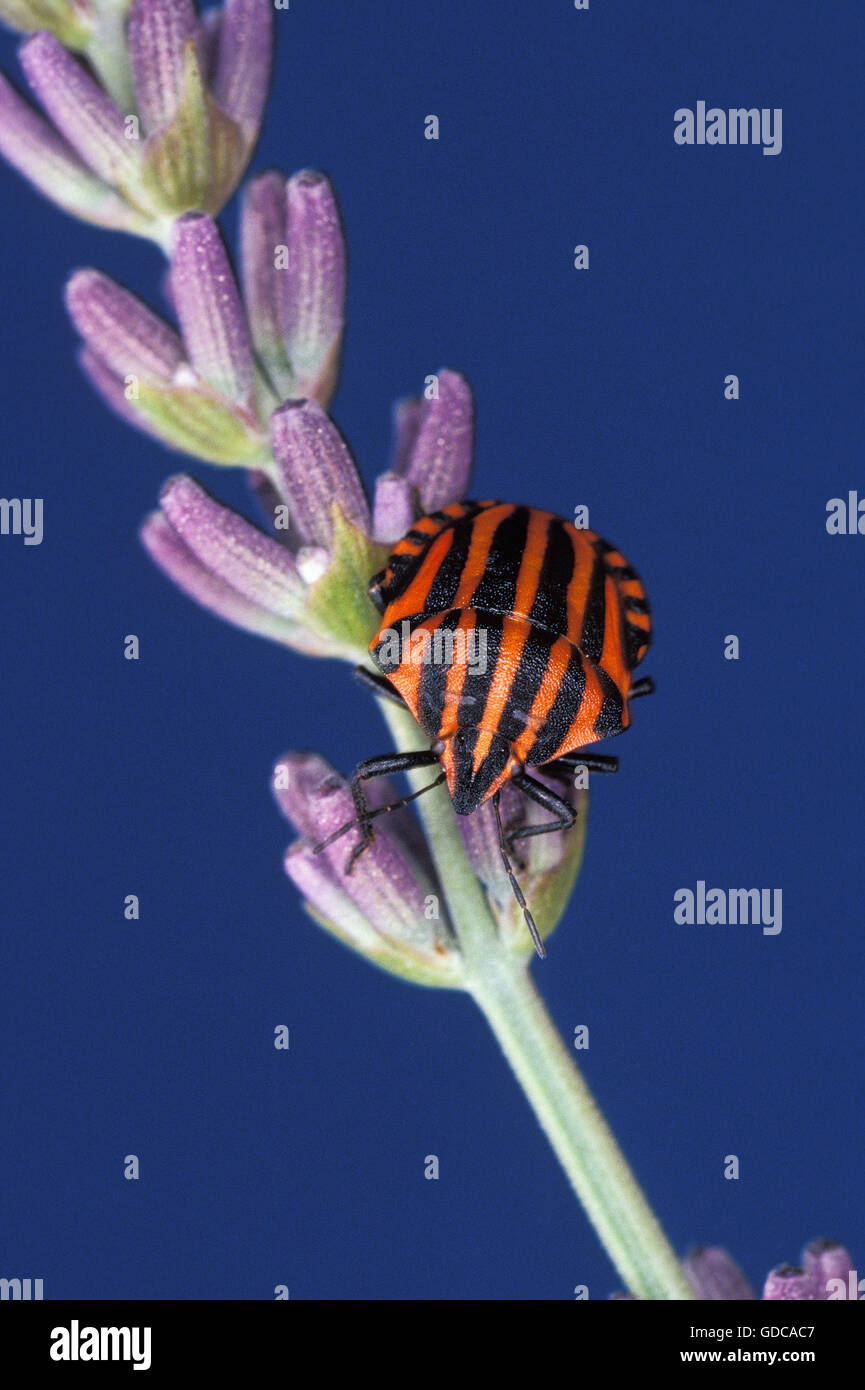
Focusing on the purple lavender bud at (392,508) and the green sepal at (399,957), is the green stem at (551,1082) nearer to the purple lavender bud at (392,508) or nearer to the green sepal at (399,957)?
the green sepal at (399,957)

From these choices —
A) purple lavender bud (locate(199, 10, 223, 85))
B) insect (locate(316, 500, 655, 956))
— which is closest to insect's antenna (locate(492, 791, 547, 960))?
insect (locate(316, 500, 655, 956))

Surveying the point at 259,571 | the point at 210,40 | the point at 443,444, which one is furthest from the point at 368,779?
the point at 210,40

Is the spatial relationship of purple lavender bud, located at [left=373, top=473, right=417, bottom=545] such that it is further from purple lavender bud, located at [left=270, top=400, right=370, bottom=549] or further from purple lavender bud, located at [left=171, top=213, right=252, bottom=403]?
purple lavender bud, located at [left=171, top=213, right=252, bottom=403]

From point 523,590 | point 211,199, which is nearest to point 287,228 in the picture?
point 211,199

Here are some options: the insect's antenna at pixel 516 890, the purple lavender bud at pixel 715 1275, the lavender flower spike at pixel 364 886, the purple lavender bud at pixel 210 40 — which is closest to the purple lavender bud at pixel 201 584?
the lavender flower spike at pixel 364 886

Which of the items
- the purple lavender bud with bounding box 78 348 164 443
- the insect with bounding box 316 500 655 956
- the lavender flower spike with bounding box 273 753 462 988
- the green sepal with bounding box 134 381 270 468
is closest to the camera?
the insect with bounding box 316 500 655 956
